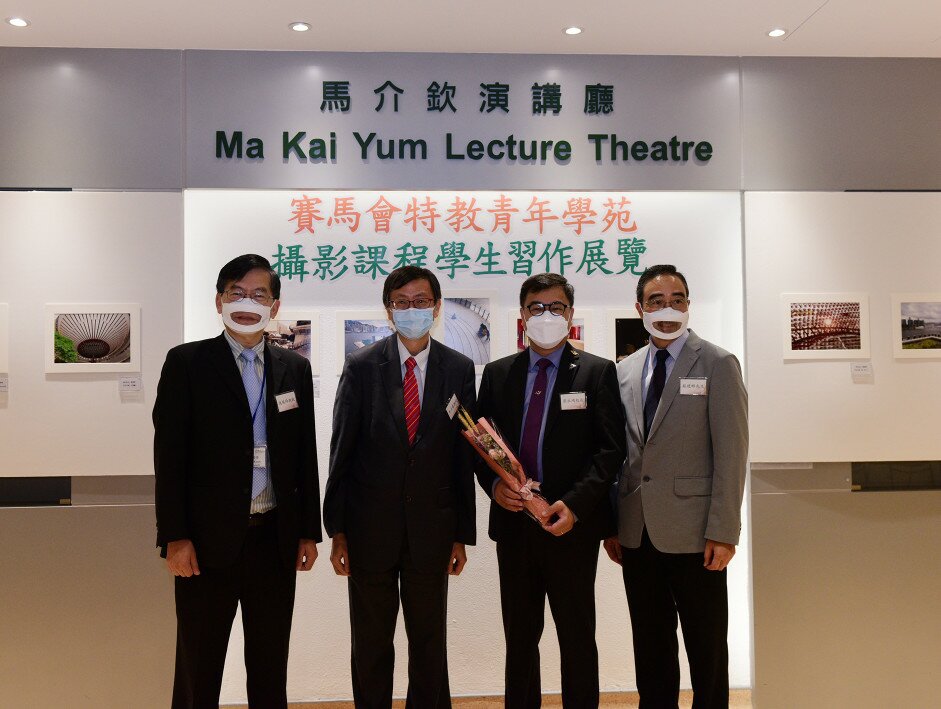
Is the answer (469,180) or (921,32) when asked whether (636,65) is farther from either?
(921,32)

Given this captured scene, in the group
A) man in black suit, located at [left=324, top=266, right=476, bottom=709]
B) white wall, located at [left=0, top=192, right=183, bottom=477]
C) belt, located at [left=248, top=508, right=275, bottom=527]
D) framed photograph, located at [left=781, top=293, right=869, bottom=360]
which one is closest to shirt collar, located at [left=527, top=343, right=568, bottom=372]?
man in black suit, located at [left=324, top=266, right=476, bottom=709]

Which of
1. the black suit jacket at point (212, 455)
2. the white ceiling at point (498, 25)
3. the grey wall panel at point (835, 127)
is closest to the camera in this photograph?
the black suit jacket at point (212, 455)

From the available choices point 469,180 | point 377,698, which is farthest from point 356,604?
point 469,180

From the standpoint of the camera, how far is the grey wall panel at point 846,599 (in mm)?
3836

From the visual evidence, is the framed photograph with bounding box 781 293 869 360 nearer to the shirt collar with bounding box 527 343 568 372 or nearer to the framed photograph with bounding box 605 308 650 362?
the framed photograph with bounding box 605 308 650 362

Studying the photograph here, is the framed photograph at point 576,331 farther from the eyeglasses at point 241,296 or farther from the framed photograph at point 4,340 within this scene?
the framed photograph at point 4,340

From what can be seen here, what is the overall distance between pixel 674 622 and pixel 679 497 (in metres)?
0.54

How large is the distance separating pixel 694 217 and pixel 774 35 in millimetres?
968

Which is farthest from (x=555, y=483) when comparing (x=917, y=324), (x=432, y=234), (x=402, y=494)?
(x=917, y=324)

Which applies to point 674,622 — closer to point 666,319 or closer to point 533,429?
point 533,429

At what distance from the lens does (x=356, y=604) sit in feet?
9.55

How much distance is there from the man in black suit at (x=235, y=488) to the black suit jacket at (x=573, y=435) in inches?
29.6

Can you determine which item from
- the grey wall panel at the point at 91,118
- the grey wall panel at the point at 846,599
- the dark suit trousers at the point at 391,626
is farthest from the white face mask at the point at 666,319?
the grey wall panel at the point at 91,118

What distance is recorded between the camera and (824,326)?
384 cm
